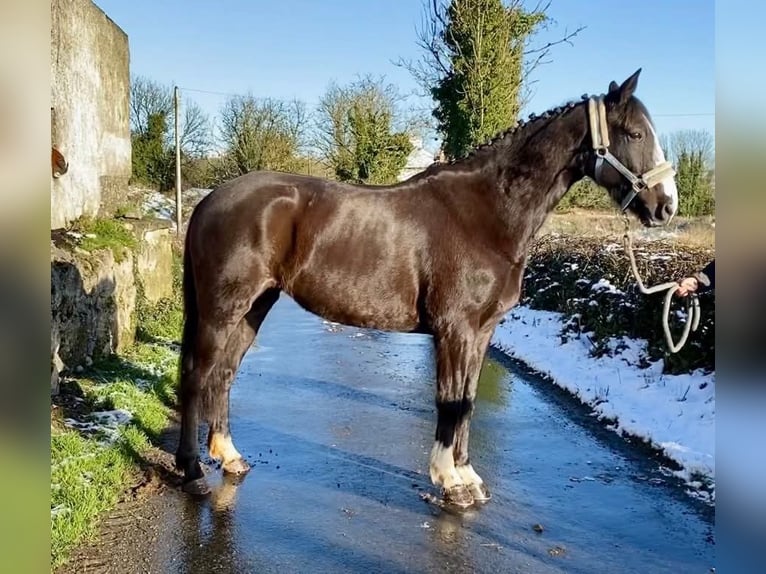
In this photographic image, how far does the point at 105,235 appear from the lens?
23.2 ft

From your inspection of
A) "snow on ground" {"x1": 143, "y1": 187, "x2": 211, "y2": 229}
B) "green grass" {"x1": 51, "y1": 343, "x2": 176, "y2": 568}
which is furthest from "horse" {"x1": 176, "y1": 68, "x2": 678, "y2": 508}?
"snow on ground" {"x1": 143, "y1": 187, "x2": 211, "y2": 229}

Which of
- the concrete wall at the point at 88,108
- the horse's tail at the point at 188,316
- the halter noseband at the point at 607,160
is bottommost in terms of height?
the horse's tail at the point at 188,316

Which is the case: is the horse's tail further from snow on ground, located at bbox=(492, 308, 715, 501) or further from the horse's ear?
snow on ground, located at bbox=(492, 308, 715, 501)

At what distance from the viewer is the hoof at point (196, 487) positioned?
12.1 ft

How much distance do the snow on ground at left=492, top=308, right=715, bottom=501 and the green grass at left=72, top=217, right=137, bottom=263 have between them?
506 centimetres

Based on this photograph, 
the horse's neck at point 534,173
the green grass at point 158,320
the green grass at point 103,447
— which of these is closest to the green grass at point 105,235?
the green grass at point 158,320

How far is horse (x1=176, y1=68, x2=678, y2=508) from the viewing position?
3699mm

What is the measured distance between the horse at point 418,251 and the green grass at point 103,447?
463 millimetres

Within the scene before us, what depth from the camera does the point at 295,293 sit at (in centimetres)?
389

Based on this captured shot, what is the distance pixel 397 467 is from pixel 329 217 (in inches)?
68.0

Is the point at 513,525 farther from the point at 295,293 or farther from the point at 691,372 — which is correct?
the point at 691,372

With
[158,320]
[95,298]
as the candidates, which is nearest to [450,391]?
[95,298]

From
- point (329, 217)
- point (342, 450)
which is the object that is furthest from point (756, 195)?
point (342, 450)

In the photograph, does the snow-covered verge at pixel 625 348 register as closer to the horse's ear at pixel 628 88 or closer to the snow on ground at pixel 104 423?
the horse's ear at pixel 628 88
